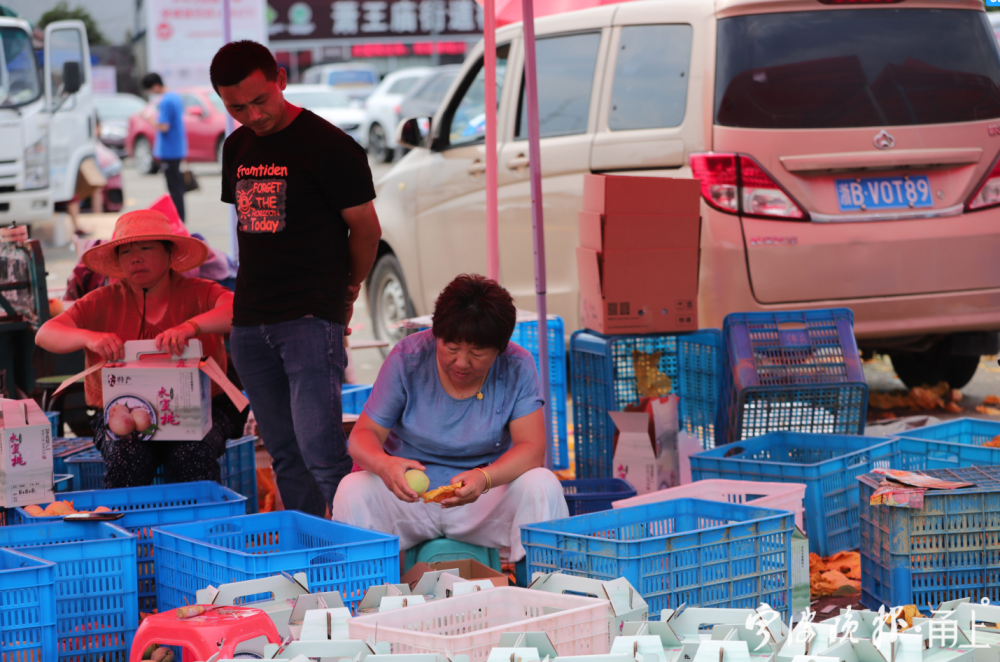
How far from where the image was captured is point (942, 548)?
3.51 metres

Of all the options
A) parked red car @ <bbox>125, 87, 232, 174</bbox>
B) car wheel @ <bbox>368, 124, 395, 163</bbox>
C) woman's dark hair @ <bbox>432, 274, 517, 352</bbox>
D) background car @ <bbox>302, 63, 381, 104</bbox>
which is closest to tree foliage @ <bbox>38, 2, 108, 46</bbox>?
background car @ <bbox>302, 63, 381, 104</bbox>

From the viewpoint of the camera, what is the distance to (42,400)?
5.49 metres

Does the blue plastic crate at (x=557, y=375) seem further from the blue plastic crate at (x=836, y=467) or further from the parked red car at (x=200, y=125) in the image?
the parked red car at (x=200, y=125)

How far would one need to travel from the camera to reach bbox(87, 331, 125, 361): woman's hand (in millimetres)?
3896

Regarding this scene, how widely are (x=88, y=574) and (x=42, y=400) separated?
8.95 feet

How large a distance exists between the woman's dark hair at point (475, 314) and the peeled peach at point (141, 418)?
3.66 ft

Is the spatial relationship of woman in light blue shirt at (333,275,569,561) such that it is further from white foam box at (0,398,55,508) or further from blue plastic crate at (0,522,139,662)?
white foam box at (0,398,55,508)

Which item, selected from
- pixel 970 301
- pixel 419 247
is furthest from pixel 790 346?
pixel 419 247

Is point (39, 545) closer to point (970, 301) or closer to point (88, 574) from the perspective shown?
point (88, 574)

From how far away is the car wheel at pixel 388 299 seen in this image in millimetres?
7658

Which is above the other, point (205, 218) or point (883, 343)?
point (205, 218)

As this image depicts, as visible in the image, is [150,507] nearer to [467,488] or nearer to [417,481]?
[417,481]

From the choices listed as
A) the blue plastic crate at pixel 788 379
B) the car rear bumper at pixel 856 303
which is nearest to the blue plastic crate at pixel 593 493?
the blue plastic crate at pixel 788 379

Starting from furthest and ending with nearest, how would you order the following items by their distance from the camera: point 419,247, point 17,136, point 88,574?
point 17,136, point 419,247, point 88,574
